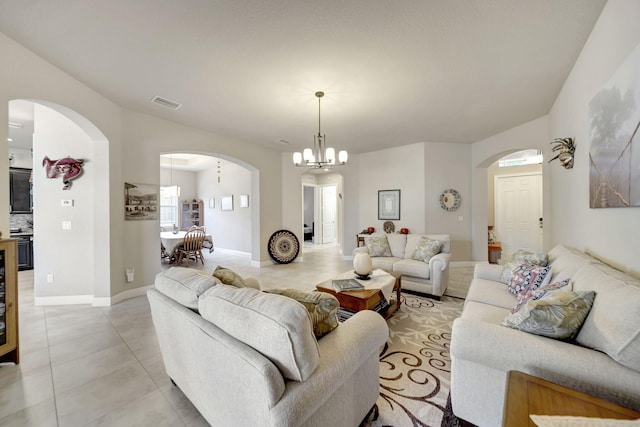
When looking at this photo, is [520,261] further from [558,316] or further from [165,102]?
[165,102]

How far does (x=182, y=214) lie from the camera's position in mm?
9109

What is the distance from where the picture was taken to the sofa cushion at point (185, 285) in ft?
4.78

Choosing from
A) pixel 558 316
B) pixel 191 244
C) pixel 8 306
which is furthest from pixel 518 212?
pixel 8 306

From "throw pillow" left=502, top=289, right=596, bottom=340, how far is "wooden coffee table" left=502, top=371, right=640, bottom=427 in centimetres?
44

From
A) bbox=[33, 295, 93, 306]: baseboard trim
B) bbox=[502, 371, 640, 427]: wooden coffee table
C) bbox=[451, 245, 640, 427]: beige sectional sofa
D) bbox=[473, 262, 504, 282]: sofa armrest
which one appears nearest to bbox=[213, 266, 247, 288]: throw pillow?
bbox=[451, 245, 640, 427]: beige sectional sofa

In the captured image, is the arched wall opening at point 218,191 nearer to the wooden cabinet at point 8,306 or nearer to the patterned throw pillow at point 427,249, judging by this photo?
the patterned throw pillow at point 427,249

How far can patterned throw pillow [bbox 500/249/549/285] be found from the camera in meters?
2.64

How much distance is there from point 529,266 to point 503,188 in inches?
210

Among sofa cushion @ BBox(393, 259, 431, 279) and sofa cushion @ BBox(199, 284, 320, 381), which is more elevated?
sofa cushion @ BBox(199, 284, 320, 381)

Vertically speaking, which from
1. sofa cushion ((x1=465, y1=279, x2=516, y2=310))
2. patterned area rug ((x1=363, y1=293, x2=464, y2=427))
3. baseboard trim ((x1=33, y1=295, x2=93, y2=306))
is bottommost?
patterned area rug ((x1=363, y1=293, x2=464, y2=427))

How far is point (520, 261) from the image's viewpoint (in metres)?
2.79

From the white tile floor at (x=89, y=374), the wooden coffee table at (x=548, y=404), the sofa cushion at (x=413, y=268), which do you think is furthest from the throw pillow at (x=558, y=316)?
the sofa cushion at (x=413, y=268)

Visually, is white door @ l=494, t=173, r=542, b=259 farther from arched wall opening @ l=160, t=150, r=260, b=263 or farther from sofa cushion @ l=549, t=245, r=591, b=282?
arched wall opening @ l=160, t=150, r=260, b=263

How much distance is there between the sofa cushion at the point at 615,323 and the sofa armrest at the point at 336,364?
99 cm
